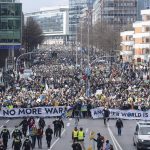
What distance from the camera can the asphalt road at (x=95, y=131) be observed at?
37.6m

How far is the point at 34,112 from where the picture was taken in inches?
2009

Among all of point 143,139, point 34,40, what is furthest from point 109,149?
point 34,40

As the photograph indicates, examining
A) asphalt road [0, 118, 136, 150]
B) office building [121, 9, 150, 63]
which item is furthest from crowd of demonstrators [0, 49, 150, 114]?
office building [121, 9, 150, 63]

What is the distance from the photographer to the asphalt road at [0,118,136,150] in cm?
3762

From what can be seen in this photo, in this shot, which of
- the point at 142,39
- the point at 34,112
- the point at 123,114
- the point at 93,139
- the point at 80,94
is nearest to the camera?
the point at 93,139

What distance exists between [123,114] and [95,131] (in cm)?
686

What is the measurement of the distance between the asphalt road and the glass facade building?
192ft

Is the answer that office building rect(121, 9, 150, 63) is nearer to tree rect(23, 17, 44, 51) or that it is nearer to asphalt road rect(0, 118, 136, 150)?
tree rect(23, 17, 44, 51)

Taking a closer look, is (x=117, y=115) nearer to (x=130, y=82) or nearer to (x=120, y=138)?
(x=120, y=138)

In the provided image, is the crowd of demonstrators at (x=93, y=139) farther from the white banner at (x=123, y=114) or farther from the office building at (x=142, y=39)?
the office building at (x=142, y=39)

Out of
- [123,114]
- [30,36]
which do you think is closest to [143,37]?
[30,36]

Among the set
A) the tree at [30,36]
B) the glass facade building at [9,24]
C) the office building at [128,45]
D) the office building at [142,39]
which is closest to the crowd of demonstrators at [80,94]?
the glass facade building at [9,24]

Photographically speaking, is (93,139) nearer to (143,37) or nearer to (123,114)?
(123,114)

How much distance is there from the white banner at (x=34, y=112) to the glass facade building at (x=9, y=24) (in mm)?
57965
